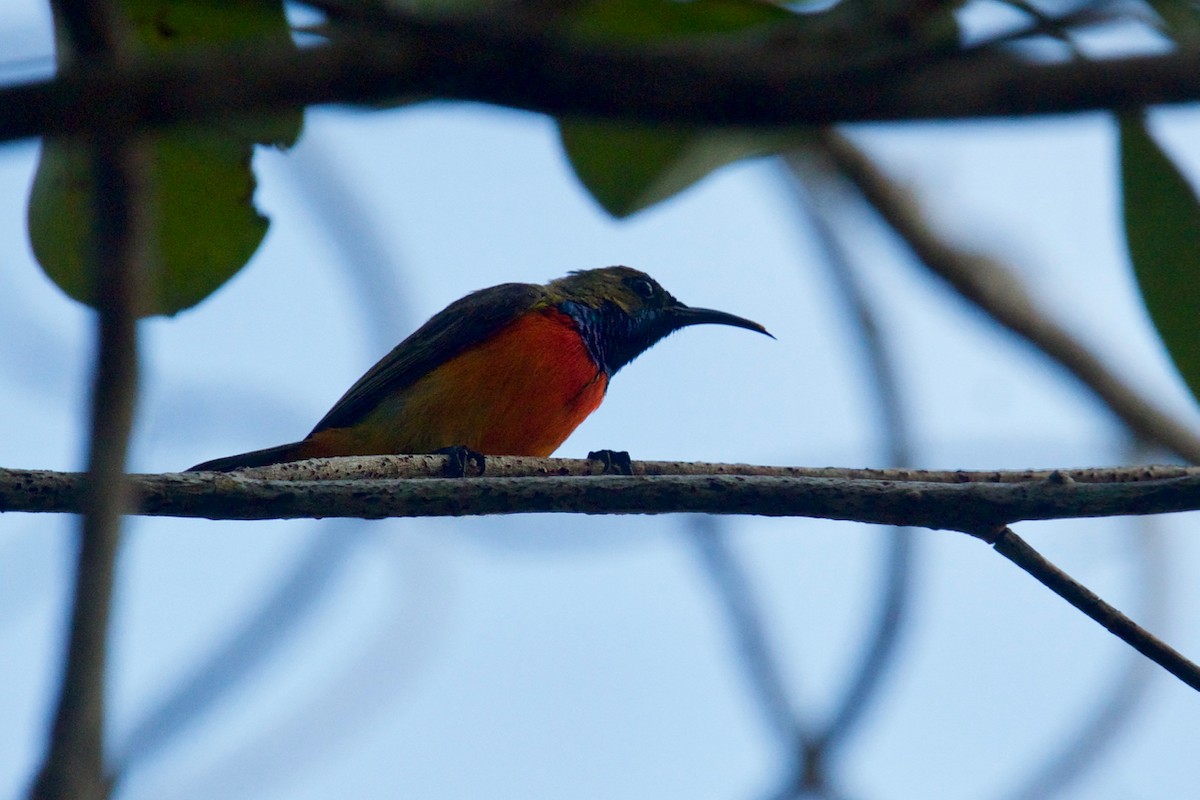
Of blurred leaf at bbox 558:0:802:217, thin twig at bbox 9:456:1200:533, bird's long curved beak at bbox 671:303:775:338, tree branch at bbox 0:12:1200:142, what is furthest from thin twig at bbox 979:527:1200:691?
bird's long curved beak at bbox 671:303:775:338

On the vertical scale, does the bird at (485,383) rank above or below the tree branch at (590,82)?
above

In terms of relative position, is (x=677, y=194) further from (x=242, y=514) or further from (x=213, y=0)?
(x=213, y=0)

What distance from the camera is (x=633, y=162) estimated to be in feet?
13.9

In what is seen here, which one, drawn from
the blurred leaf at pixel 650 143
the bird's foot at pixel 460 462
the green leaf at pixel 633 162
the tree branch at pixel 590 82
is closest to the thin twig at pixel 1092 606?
the blurred leaf at pixel 650 143

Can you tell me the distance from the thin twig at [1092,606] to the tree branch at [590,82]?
75.8 inches

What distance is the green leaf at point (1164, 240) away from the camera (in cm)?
334

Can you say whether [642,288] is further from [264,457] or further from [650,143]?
[650,143]

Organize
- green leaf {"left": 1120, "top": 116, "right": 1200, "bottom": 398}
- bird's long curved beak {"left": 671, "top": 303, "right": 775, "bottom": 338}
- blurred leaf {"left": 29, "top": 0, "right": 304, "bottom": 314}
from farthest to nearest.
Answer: bird's long curved beak {"left": 671, "top": 303, "right": 775, "bottom": 338}
blurred leaf {"left": 29, "top": 0, "right": 304, "bottom": 314}
green leaf {"left": 1120, "top": 116, "right": 1200, "bottom": 398}

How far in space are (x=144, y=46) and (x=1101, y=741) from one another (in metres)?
5.81

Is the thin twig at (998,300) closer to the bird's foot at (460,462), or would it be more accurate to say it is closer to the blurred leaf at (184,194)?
the bird's foot at (460,462)

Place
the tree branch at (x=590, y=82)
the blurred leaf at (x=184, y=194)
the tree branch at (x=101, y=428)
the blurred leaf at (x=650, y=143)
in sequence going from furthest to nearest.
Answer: the blurred leaf at (x=650, y=143) < the blurred leaf at (x=184, y=194) < the tree branch at (x=590, y=82) < the tree branch at (x=101, y=428)

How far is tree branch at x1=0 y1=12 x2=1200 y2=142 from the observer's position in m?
1.48

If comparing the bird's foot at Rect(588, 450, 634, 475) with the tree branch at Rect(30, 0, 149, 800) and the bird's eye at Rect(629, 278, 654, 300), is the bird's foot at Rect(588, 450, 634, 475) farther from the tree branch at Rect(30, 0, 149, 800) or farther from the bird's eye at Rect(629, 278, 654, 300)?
the bird's eye at Rect(629, 278, 654, 300)

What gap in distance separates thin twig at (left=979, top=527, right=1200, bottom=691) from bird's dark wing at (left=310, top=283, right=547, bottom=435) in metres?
3.88
